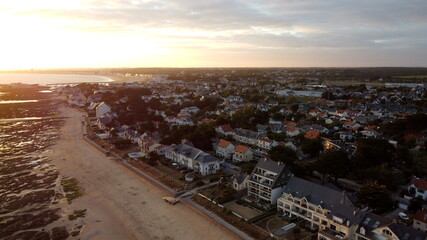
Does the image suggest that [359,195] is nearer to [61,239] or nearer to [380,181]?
[380,181]

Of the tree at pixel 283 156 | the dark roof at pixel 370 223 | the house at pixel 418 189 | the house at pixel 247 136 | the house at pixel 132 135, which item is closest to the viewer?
the dark roof at pixel 370 223

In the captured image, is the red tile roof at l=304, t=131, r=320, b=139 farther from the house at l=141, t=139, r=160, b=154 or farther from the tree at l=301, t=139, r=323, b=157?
the house at l=141, t=139, r=160, b=154

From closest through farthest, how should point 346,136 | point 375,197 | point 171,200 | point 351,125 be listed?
1. point 375,197
2. point 171,200
3. point 346,136
4. point 351,125

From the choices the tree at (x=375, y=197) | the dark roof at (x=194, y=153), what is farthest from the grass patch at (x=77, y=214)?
the tree at (x=375, y=197)

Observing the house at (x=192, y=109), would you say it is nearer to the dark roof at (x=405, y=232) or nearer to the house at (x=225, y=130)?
the house at (x=225, y=130)

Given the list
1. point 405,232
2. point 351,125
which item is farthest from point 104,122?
point 405,232

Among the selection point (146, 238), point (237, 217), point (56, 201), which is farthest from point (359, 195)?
point (56, 201)

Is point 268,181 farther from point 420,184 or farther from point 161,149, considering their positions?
point 161,149
